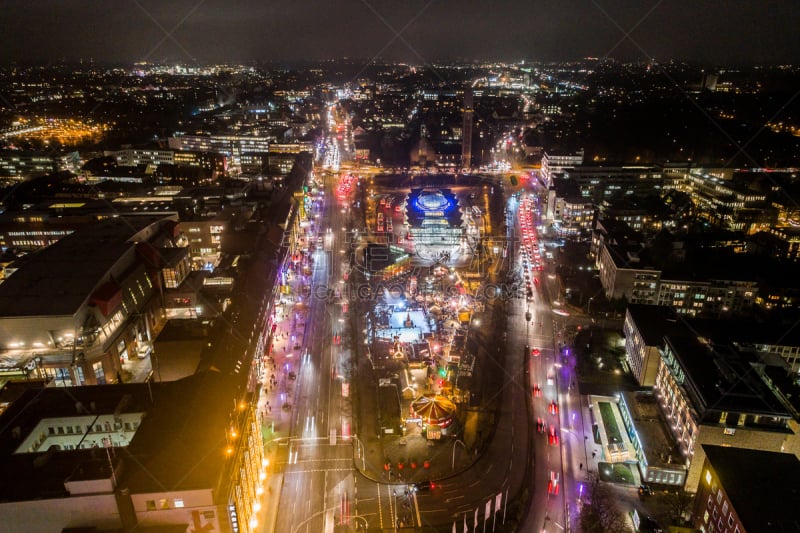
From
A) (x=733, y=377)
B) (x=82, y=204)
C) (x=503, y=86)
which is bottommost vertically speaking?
(x=733, y=377)

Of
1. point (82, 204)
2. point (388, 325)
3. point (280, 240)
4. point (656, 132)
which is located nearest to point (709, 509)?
point (388, 325)

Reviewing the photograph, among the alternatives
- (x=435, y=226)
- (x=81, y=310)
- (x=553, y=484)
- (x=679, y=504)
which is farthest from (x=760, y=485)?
(x=435, y=226)

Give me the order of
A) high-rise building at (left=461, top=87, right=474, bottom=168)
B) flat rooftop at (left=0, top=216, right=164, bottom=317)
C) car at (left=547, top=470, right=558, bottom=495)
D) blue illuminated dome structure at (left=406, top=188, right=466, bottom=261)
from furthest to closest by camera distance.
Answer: high-rise building at (left=461, top=87, right=474, bottom=168) < blue illuminated dome structure at (left=406, top=188, right=466, bottom=261) < flat rooftop at (left=0, top=216, right=164, bottom=317) < car at (left=547, top=470, right=558, bottom=495)

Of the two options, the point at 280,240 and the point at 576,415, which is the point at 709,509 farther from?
the point at 280,240

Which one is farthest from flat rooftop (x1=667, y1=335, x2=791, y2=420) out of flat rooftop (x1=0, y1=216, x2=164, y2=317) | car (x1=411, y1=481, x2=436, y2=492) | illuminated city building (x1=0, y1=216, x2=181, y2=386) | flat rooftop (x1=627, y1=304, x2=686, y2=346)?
flat rooftop (x1=0, y1=216, x2=164, y2=317)

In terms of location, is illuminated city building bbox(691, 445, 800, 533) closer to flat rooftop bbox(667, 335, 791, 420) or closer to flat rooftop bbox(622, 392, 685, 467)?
flat rooftop bbox(622, 392, 685, 467)

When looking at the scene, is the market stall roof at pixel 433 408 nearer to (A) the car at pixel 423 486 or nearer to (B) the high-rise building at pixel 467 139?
(A) the car at pixel 423 486
